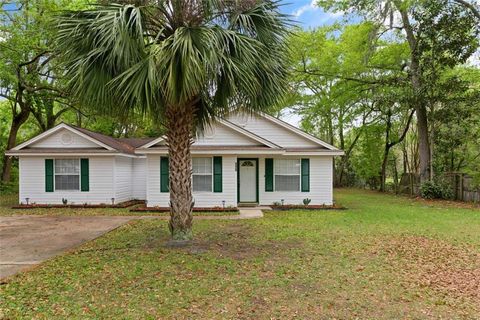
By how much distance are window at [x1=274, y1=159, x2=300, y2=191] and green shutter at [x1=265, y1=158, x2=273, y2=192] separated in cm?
23

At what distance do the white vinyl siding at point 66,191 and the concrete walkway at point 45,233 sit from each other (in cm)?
280

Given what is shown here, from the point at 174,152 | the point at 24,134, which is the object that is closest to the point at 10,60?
the point at 174,152

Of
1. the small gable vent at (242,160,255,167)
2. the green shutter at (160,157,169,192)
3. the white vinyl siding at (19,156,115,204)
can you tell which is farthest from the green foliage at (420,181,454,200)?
the white vinyl siding at (19,156,115,204)

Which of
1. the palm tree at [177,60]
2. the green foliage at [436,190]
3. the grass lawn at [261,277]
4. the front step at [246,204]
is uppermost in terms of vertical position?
the palm tree at [177,60]

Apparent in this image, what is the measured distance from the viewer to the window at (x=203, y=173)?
47.0ft

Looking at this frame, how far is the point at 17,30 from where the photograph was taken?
635 inches

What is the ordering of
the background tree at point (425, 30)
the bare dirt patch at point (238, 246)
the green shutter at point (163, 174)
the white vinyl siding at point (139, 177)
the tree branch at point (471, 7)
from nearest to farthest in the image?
1. the bare dirt patch at point (238, 246)
2. the green shutter at point (163, 174)
3. the tree branch at point (471, 7)
4. the background tree at point (425, 30)
5. the white vinyl siding at point (139, 177)

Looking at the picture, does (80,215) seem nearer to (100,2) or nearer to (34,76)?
(100,2)

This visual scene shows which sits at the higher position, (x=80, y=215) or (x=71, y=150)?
(x=71, y=150)

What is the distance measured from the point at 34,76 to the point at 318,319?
2081cm

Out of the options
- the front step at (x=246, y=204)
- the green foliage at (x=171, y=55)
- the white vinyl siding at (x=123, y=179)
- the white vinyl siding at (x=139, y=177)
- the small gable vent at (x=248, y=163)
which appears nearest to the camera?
the green foliage at (x=171, y=55)

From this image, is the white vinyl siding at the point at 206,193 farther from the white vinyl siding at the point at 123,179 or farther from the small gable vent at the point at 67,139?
the small gable vent at the point at 67,139

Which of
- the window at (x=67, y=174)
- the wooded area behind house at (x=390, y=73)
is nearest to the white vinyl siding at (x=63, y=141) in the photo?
the window at (x=67, y=174)

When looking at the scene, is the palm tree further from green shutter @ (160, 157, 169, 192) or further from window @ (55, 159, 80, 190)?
window @ (55, 159, 80, 190)
